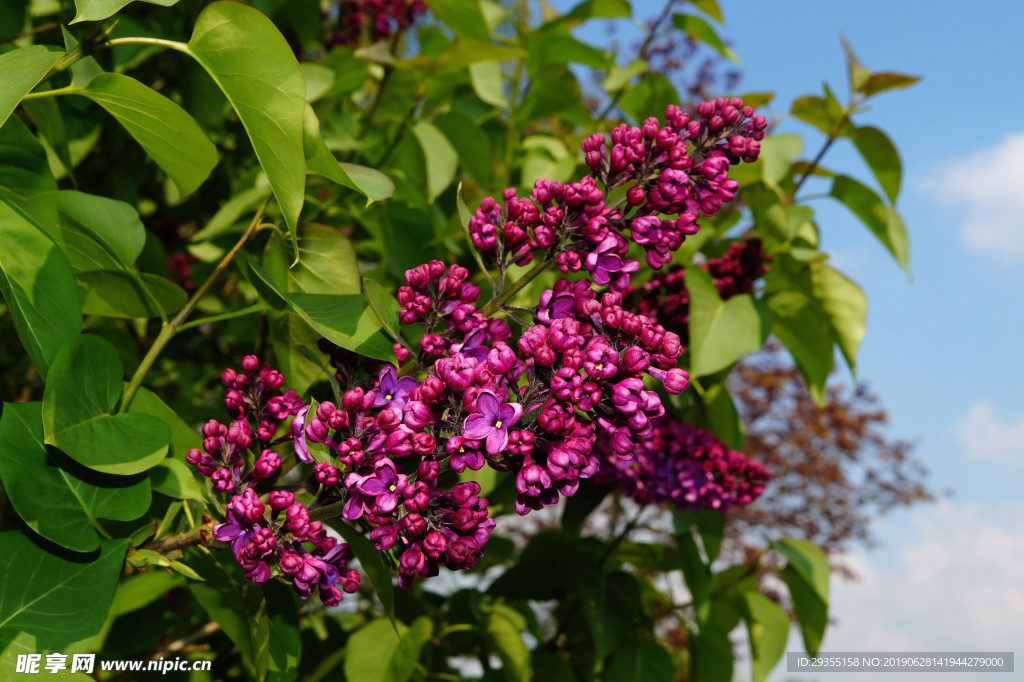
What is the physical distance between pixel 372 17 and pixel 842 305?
214 centimetres

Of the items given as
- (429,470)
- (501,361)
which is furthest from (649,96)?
(429,470)

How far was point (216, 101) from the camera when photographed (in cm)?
240

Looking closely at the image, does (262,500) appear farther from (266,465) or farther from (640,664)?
(640,664)

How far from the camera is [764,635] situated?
2.54 m

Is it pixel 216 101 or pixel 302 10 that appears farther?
pixel 302 10

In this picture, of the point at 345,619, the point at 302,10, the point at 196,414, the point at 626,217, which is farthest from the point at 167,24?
the point at 345,619

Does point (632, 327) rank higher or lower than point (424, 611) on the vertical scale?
higher

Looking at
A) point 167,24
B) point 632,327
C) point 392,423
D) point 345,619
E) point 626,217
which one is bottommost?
point 345,619

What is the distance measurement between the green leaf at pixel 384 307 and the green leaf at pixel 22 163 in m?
0.72


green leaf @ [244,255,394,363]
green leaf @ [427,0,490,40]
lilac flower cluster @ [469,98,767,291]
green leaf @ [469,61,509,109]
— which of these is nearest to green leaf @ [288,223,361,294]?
green leaf @ [244,255,394,363]

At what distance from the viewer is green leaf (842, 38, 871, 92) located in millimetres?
2311

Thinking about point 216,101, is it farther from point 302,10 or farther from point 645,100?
point 645,100

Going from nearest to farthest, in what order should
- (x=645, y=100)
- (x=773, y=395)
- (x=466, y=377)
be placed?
1. (x=466, y=377)
2. (x=645, y=100)
3. (x=773, y=395)

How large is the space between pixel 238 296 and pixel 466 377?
8.90 feet
